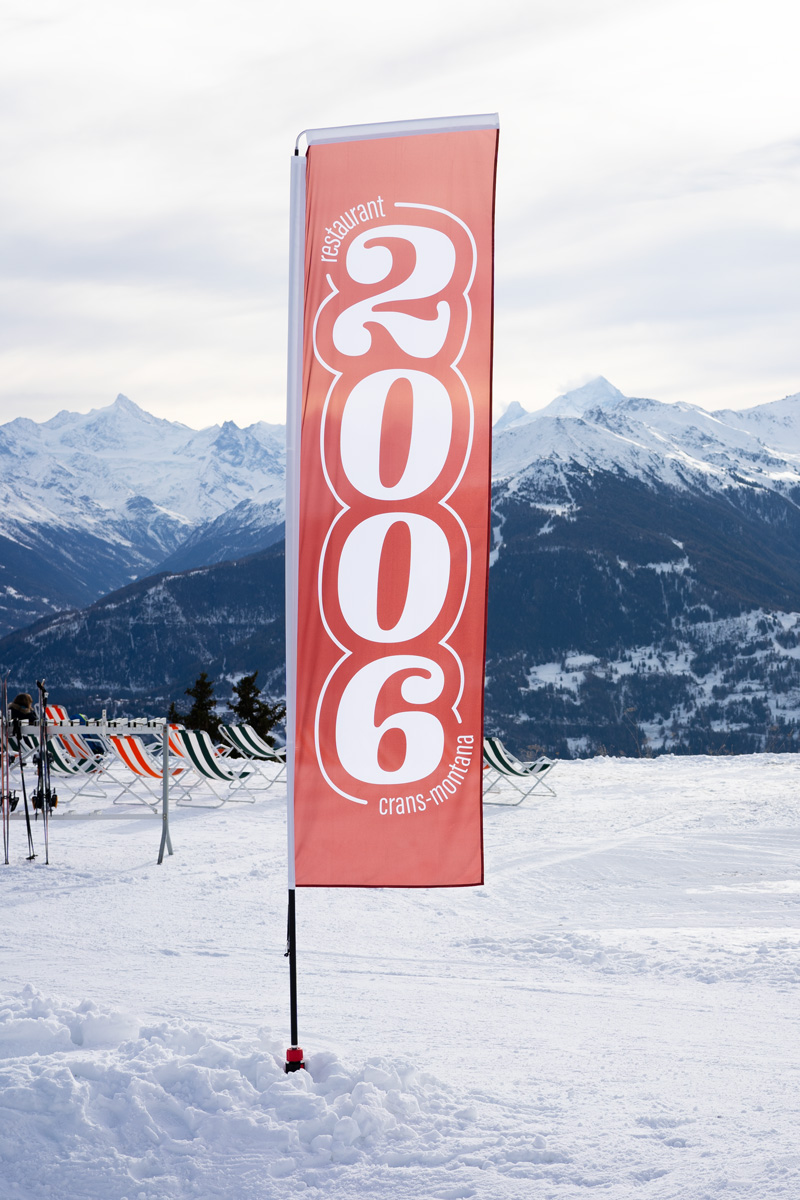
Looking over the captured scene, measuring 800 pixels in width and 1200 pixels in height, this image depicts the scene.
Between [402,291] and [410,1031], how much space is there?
3281mm

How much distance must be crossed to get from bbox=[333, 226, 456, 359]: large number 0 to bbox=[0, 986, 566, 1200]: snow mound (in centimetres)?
282

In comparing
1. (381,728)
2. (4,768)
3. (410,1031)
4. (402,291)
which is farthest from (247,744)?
(402,291)

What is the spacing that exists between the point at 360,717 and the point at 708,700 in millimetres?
138304

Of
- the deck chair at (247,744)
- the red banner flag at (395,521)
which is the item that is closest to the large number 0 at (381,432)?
the red banner flag at (395,521)

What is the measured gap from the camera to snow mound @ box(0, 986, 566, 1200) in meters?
3.33

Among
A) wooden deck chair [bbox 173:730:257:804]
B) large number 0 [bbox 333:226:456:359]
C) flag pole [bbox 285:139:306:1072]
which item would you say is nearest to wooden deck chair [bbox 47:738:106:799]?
wooden deck chair [bbox 173:730:257:804]

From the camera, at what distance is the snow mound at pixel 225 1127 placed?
3328 millimetres

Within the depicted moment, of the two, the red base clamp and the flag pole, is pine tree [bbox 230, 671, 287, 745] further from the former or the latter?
the red base clamp

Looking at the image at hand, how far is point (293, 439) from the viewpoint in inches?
165

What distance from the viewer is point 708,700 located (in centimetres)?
13562

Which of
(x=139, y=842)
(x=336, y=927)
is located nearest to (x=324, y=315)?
(x=336, y=927)

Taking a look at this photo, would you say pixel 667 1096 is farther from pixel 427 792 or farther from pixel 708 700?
pixel 708 700

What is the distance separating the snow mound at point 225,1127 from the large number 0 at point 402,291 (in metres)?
2.82

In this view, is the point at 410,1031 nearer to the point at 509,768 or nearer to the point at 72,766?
the point at 509,768
